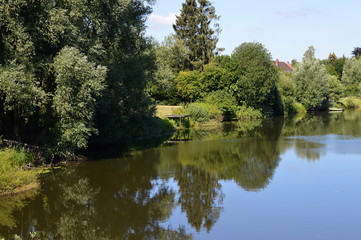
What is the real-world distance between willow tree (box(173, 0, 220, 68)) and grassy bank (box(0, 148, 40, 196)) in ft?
165

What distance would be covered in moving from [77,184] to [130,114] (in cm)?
1049

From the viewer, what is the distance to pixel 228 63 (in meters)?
52.1

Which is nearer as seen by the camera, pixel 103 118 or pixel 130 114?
pixel 103 118

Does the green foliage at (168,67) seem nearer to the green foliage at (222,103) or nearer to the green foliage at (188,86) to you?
the green foliage at (188,86)

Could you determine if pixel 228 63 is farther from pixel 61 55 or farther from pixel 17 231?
pixel 17 231

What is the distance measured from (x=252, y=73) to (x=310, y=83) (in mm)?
17583

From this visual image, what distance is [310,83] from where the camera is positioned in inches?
2514

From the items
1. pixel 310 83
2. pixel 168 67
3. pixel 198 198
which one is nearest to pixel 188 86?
pixel 168 67

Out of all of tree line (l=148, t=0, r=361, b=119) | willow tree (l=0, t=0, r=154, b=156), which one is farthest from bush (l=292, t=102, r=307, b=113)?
willow tree (l=0, t=0, r=154, b=156)

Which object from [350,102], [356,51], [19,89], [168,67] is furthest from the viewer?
[356,51]

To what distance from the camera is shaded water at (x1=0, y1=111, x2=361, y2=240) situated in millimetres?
12195

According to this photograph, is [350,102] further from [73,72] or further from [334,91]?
[73,72]

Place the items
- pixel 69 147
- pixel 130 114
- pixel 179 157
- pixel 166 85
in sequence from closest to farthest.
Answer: pixel 69 147, pixel 179 157, pixel 130 114, pixel 166 85

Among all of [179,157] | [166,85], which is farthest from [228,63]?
[179,157]
